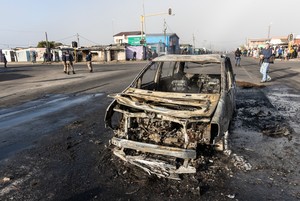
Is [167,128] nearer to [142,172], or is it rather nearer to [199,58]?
[142,172]

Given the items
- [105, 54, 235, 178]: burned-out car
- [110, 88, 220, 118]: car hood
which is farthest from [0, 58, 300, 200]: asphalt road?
[110, 88, 220, 118]: car hood

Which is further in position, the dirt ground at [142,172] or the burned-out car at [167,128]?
the burned-out car at [167,128]

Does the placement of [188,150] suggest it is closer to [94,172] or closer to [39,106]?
[94,172]

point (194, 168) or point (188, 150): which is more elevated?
point (188, 150)

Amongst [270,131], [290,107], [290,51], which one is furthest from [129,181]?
[290,51]

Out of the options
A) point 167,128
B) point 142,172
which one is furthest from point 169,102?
point 142,172

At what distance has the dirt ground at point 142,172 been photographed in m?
3.27

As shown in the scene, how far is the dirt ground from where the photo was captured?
3.27 metres

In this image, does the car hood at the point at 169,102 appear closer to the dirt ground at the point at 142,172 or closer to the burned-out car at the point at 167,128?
the burned-out car at the point at 167,128

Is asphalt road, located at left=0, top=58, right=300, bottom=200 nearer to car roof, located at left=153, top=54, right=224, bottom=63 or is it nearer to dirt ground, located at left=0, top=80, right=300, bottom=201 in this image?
dirt ground, located at left=0, top=80, right=300, bottom=201

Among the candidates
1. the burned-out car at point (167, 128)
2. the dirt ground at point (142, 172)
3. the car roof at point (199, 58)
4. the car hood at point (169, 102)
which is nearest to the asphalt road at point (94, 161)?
the dirt ground at point (142, 172)

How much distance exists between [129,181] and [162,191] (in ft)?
1.71

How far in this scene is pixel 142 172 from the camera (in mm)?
3791

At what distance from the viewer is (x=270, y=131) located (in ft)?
18.2
